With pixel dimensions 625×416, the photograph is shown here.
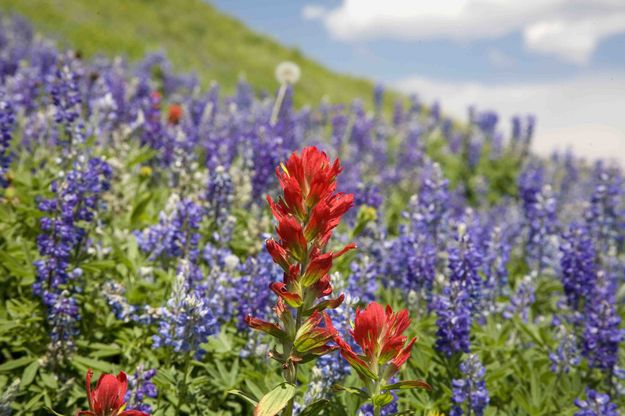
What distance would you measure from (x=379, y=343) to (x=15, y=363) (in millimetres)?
2119

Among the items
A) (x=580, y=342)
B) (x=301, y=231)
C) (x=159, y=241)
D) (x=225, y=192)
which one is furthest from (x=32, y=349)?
(x=580, y=342)

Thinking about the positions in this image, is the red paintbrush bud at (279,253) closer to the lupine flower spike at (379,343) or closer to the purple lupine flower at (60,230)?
the lupine flower spike at (379,343)

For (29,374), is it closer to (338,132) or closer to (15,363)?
(15,363)

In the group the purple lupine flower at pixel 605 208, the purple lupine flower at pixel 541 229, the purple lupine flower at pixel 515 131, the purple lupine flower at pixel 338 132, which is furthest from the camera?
the purple lupine flower at pixel 515 131

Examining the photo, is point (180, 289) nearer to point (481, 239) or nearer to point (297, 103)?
point (481, 239)

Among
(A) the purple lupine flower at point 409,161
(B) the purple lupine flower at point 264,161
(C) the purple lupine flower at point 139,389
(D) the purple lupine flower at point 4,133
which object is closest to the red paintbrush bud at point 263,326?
(C) the purple lupine flower at point 139,389

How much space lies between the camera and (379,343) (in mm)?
1885

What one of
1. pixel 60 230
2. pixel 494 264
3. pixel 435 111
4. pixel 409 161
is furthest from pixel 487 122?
pixel 60 230

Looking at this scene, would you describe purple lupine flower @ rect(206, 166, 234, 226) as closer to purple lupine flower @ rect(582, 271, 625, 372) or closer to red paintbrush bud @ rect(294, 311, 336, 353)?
red paintbrush bud @ rect(294, 311, 336, 353)

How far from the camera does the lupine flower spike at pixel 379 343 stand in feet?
6.02

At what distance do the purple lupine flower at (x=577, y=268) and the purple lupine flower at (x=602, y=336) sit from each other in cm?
38

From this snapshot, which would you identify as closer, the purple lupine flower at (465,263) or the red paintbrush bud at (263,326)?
→ the red paintbrush bud at (263,326)

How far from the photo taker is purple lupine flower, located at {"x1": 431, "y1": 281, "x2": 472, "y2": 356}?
3.13 meters

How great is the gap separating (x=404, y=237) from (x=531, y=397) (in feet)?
4.79
